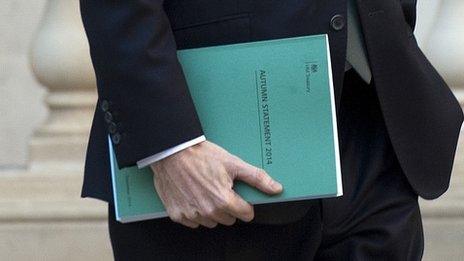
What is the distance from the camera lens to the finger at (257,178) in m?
1.82

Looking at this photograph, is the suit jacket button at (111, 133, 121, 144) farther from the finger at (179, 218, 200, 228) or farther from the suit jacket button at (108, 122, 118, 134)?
the finger at (179, 218, 200, 228)

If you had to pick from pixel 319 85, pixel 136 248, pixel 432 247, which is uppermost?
pixel 319 85

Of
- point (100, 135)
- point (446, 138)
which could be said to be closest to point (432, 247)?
point (446, 138)

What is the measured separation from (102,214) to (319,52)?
2372 millimetres

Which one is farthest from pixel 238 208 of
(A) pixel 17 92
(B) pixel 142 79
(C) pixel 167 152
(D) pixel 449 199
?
(A) pixel 17 92

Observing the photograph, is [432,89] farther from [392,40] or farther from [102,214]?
[102,214]

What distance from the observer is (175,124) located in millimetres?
1811

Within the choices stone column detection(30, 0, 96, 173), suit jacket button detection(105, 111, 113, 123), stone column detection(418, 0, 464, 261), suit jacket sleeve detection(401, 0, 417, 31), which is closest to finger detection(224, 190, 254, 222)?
suit jacket button detection(105, 111, 113, 123)

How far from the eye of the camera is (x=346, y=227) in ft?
6.73

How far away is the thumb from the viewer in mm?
1818

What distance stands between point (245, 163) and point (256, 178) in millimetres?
37

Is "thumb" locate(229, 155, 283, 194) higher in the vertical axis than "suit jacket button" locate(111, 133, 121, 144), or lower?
lower

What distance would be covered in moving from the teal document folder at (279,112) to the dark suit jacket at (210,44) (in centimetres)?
6

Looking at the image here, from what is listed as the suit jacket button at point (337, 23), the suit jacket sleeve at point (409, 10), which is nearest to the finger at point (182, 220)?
the suit jacket button at point (337, 23)
